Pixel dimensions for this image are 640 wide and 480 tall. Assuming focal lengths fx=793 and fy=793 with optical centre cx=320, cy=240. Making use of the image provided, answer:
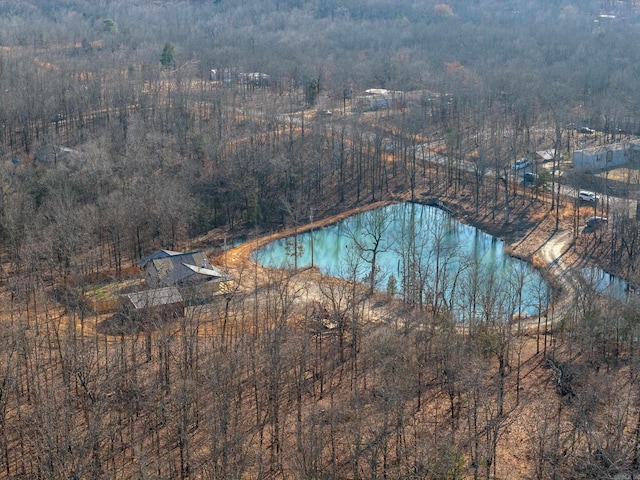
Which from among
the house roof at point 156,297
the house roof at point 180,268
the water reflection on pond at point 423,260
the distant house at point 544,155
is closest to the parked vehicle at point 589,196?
the distant house at point 544,155

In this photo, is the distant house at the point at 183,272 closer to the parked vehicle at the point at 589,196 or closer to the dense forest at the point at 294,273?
the dense forest at the point at 294,273

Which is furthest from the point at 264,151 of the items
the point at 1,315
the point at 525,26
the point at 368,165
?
the point at 525,26

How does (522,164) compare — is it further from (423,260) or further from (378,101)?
(378,101)

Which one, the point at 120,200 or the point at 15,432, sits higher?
the point at 120,200

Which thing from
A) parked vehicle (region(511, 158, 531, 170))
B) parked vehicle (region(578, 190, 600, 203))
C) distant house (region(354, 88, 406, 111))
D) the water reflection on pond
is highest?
distant house (region(354, 88, 406, 111))

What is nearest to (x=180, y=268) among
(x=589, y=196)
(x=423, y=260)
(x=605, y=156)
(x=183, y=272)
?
(x=183, y=272)

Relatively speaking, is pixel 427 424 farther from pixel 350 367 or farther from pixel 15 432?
pixel 15 432

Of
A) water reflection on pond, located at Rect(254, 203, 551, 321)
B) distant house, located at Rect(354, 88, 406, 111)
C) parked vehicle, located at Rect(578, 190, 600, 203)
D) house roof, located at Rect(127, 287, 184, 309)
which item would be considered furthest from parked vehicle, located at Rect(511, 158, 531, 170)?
house roof, located at Rect(127, 287, 184, 309)

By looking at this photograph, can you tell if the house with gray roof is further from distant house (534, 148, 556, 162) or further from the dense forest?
distant house (534, 148, 556, 162)
